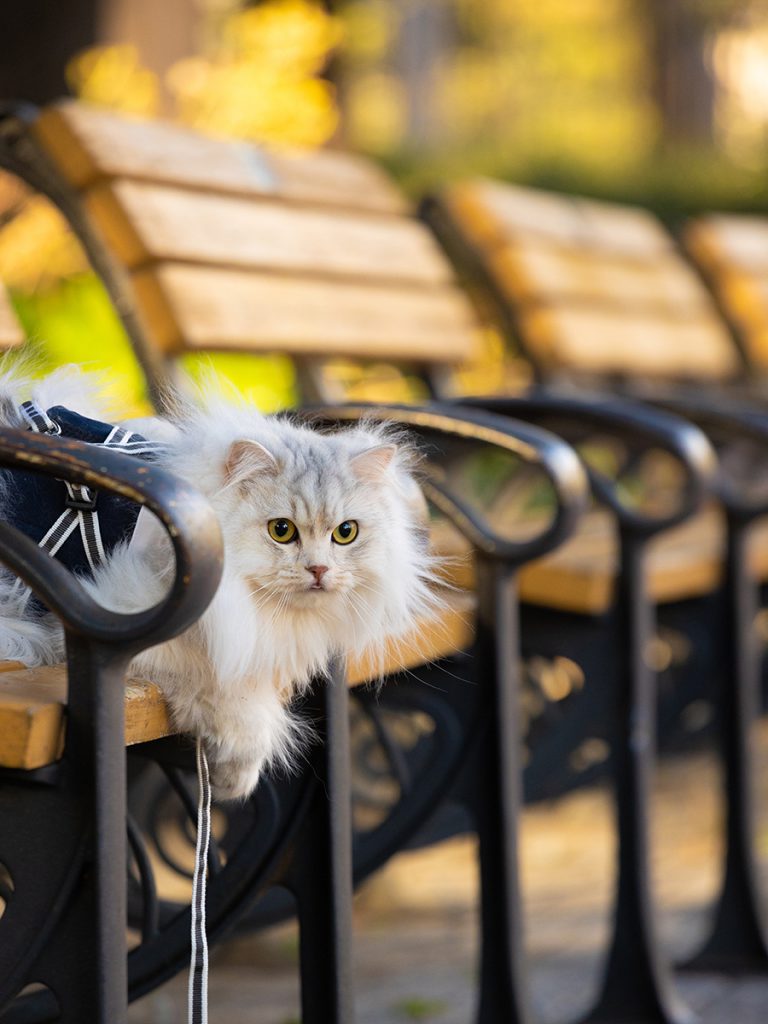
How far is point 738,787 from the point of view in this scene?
7.22 ft

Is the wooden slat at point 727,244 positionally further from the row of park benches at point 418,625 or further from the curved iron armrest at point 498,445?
the curved iron armrest at point 498,445

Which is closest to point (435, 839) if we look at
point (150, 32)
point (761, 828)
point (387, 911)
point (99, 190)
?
point (387, 911)

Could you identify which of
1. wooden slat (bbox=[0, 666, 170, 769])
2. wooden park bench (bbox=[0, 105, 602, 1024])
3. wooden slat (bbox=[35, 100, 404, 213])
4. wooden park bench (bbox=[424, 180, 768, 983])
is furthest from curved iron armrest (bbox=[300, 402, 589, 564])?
wooden slat (bbox=[35, 100, 404, 213])

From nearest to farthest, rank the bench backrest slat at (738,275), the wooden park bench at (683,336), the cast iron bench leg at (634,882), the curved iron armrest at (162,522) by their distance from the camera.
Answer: the curved iron armrest at (162,522) → the cast iron bench leg at (634,882) → the wooden park bench at (683,336) → the bench backrest slat at (738,275)

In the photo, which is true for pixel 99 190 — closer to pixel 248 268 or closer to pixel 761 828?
pixel 248 268

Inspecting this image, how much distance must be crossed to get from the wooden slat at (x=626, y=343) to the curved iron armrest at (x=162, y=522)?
1.98 meters

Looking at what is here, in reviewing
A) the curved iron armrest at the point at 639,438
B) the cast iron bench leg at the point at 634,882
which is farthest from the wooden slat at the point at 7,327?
the cast iron bench leg at the point at 634,882

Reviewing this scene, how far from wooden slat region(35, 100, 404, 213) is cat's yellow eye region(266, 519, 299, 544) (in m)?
1.21

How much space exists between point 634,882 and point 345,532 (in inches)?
41.1

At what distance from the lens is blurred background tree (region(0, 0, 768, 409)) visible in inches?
132

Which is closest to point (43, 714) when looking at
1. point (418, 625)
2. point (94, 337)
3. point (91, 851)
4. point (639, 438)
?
point (91, 851)

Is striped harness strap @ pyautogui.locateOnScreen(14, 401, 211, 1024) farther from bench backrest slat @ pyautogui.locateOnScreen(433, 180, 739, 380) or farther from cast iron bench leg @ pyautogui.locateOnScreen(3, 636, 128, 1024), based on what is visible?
bench backrest slat @ pyautogui.locateOnScreen(433, 180, 739, 380)

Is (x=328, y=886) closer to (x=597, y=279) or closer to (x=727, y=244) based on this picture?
(x=597, y=279)

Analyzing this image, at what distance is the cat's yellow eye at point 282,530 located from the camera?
3.59 feet
